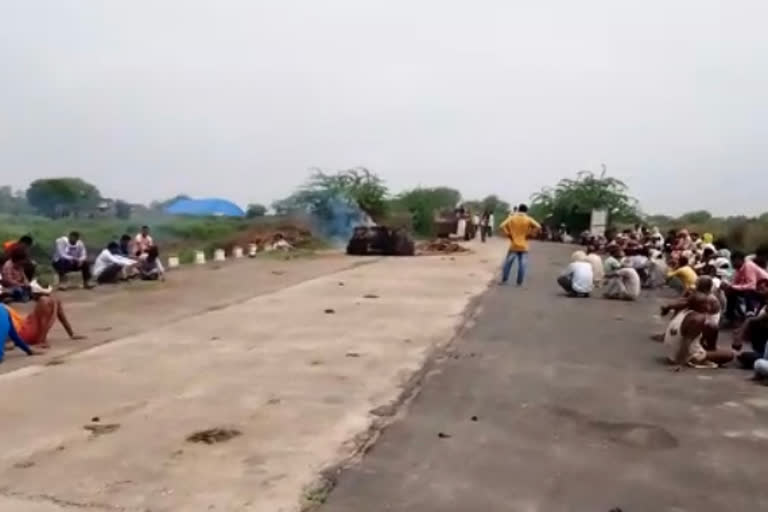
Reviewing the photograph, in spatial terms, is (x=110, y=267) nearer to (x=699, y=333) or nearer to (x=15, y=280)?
(x=15, y=280)

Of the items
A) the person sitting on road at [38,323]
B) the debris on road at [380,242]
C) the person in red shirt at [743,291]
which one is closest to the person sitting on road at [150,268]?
the person sitting on road at [38,323]

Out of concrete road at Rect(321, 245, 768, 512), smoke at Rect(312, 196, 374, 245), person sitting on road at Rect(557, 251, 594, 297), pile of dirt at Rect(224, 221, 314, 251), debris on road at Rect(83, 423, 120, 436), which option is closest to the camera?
concrete road at Rect(321, 245, 768, 512)

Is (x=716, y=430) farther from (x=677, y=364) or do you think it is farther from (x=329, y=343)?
(x=329, y=343)

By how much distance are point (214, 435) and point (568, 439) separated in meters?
2.47

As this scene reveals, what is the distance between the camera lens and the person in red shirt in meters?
11.1

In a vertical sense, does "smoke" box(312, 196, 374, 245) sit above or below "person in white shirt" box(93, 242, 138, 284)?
above

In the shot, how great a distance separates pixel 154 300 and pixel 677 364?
8.72 m

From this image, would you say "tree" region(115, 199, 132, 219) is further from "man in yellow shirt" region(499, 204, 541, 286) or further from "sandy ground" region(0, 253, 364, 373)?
"man in yellow shirt" region(499, 204, 541, 286)

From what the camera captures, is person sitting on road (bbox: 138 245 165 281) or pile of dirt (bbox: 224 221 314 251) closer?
person sitting on road (bbox: 138 245 165 281)

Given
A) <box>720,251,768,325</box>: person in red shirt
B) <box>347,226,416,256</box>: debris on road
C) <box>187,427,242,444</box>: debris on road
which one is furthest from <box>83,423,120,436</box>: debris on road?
<box>347,226,416,256</box>: debris on road

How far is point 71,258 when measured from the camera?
16.2m

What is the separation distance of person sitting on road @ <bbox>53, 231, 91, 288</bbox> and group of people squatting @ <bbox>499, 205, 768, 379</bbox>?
8018mm

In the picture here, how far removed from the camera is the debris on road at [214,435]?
5909 millimetres

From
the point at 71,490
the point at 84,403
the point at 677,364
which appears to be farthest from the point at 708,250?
the point at 71,490
